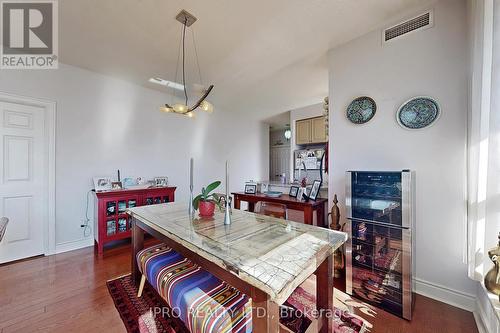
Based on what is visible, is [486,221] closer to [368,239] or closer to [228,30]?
[368,239]

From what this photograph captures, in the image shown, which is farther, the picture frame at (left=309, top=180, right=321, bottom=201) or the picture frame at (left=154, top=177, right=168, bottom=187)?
the picture frame at (left=154, top=177, right=168, bottom=187)

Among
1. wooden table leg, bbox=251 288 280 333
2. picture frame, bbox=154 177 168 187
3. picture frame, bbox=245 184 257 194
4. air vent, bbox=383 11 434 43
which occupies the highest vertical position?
air vent, bbox=383 11 434 43

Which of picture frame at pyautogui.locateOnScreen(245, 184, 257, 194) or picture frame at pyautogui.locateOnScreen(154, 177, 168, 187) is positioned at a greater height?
picture frame at pyautogui.locateOnScreen(154, 177, 168, 187)

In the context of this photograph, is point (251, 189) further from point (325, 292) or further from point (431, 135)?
point (431, 135)

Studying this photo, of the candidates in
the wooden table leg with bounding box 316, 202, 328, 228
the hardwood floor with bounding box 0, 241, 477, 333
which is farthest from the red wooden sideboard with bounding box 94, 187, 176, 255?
the wooden table leg with bounding box 316, 202, 328, 228

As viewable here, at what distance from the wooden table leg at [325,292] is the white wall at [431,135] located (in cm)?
126

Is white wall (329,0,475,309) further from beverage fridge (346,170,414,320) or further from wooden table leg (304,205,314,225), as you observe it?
wooden table leg (304,205,314,225)

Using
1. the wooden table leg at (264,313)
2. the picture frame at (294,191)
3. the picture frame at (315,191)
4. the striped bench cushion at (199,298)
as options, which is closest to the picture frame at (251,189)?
the picture frame at (294,191)

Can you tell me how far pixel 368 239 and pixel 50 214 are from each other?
12.8 ft

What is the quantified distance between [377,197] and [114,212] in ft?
10.7

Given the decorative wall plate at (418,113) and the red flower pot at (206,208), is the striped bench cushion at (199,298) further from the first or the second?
the decorative wall plate at (418,113)

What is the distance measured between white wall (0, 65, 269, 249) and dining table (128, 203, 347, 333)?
6.00 ft

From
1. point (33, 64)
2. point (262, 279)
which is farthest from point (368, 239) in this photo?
point (33, 64)

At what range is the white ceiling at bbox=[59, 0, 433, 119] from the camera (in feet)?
5.83
